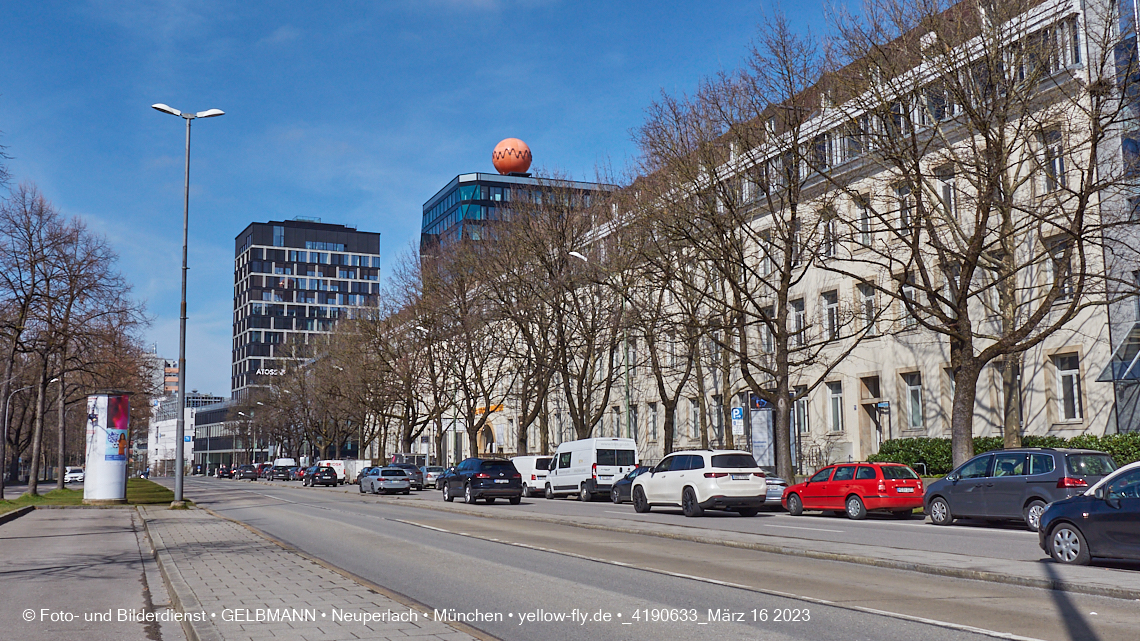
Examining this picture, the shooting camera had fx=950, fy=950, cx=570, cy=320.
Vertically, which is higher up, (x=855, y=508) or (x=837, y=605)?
(x=837, y=605)

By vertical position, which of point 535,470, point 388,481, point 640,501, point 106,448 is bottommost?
point 388,481

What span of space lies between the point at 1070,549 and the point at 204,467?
567 feet

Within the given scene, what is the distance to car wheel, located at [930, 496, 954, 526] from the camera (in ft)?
68.5

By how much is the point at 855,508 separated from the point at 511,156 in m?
63.1

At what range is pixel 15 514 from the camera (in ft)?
86.8

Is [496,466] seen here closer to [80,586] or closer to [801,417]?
[801,417]

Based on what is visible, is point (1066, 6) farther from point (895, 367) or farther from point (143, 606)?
point (143, 606)

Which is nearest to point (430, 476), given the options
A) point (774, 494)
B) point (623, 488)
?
point (623, 488)

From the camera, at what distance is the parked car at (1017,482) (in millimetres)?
18359

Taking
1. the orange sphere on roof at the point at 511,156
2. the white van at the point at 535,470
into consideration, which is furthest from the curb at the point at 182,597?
the orange sphere on roof at the point at 511,156

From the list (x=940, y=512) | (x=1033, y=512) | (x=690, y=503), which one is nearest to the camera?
(x=1033, y=512)

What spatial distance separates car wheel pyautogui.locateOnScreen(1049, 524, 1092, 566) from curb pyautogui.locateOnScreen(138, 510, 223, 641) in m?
10.6

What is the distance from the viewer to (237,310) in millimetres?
168875

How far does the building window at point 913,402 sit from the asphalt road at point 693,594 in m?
23.9
